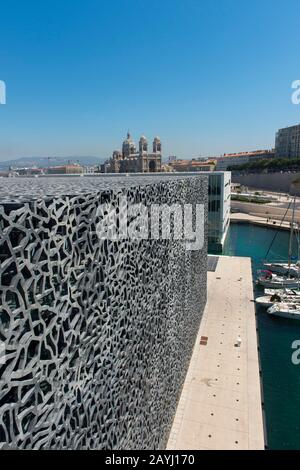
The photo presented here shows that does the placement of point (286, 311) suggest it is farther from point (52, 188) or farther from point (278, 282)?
point (52, 188)

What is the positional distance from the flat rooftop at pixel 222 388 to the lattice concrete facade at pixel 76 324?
2867 millimetres

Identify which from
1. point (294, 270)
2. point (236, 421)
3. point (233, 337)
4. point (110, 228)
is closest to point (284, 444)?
point (236, 421)

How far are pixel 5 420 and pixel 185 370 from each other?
46.3ft

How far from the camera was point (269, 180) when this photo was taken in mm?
99562

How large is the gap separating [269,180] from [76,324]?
341 feet

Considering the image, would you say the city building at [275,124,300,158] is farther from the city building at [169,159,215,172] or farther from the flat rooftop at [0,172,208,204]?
the flat rooftop at [0,172,208,204]

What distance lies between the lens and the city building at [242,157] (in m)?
151

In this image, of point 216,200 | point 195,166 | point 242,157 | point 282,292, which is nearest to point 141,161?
point 195,166

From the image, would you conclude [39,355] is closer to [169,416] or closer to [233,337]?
[169,416]

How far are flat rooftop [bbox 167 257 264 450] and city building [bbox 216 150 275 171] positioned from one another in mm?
133064

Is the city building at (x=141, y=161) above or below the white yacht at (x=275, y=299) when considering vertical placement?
above

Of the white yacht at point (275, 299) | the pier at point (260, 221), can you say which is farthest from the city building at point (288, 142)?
the white yacht at point (275, 299)

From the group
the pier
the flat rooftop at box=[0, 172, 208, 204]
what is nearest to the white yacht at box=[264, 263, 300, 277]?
the pier

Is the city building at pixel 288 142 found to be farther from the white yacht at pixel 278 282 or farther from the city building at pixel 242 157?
the white yacht at pixel 278 282
